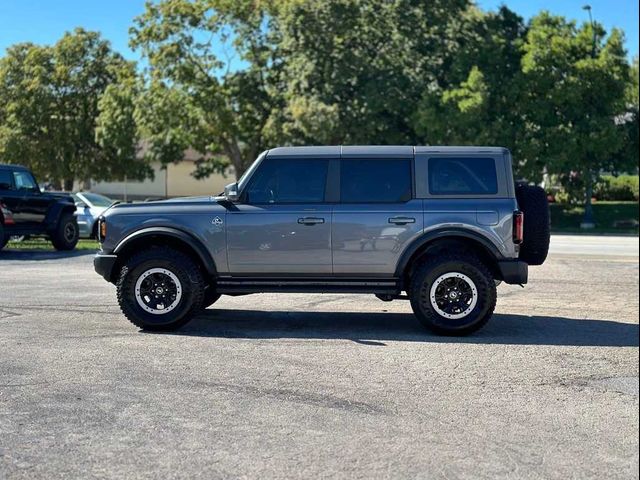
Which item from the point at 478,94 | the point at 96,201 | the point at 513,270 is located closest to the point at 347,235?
the point at 513,270

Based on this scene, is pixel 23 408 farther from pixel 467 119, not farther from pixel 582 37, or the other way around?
pixel 582 37

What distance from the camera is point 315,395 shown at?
5777mm

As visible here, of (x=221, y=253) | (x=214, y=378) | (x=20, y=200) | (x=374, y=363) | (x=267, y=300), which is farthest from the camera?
(x=20, y=200)

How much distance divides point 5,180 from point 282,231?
451 inches

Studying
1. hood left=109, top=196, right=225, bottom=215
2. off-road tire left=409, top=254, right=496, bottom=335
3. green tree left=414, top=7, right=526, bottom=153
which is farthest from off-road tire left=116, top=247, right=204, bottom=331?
green tree left=414, top=7, right=526, bottom=153

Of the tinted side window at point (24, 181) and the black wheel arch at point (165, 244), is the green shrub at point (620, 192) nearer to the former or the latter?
the tinted side window at point (24, 181)

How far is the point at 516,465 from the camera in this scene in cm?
438

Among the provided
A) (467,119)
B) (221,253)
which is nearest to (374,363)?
(221,253)

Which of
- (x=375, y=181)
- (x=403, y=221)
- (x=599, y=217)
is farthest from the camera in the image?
(x=599, y=217)

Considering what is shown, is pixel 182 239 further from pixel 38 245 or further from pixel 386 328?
pixel 38 245

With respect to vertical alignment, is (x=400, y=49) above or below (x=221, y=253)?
above

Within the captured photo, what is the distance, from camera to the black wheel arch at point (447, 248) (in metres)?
8.16

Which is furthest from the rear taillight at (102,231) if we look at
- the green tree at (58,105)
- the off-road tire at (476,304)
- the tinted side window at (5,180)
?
the green tree at (58,105)

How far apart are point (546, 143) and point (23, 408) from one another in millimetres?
28527
